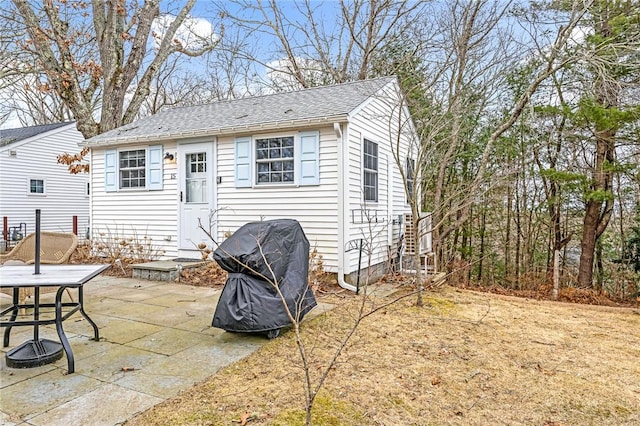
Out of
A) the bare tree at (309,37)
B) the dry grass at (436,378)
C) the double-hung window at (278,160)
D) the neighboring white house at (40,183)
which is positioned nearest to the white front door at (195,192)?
the double-hung window at (278,160)

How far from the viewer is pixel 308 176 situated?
6.73m

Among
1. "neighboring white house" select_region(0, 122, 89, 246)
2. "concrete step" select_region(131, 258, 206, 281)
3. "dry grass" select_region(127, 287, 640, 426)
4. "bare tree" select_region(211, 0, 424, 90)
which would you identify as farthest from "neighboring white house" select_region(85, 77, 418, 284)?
"neighboring white house" select_region(0, 122, 89, 246)

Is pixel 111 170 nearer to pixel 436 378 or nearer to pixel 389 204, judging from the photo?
pixel 389 204

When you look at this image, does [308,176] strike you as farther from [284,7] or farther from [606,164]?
[284,7]

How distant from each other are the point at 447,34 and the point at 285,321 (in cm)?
930

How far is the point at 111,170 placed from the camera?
28.9 feet

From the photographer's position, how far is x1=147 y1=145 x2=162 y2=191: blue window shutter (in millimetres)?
8148

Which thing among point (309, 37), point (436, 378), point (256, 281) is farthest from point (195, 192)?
point (309, 37)

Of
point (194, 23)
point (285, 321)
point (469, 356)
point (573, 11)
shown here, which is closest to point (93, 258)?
point (285, 321)

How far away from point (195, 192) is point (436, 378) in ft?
20.3

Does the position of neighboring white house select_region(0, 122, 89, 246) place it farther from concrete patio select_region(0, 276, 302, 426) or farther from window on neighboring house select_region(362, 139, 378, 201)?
window on neighboring house select_region(362, 139, 378, 201)

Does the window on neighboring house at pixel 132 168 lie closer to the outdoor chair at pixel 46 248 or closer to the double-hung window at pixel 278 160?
the double-hung window at pixel 278 160

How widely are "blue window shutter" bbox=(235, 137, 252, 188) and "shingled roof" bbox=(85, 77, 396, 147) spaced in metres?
0.27

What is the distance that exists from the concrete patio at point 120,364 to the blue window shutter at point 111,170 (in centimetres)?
401
